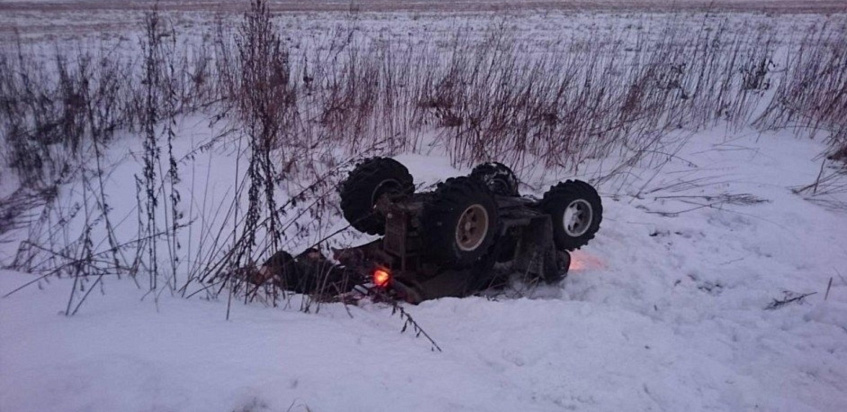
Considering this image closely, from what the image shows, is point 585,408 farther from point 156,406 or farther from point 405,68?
point 405,68

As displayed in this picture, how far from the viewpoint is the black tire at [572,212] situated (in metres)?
3.74

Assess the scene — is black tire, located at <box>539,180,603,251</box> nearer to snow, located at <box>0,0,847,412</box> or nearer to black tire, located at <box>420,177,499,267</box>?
snow, located at <box>0,0,847,412</box>

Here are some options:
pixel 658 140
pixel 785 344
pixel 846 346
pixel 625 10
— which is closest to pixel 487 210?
pixel 785 344

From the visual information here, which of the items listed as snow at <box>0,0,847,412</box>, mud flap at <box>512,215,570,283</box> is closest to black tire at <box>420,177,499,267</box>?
snow at <box>0,0,847,412</box>

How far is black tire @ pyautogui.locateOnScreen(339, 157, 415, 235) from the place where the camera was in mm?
3721

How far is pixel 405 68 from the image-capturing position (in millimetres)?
7324

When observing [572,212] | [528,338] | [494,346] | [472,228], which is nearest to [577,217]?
[572,212]

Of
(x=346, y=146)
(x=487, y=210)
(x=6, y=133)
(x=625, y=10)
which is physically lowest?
(x=6, y=133)

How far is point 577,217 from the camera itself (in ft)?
12.7

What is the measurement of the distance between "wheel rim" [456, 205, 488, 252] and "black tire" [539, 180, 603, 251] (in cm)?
62

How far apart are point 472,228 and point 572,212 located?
838mm

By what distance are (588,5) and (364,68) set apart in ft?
76.3

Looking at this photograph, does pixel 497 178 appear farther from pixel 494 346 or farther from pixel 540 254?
pixel 494 346

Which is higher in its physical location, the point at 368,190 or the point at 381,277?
the point at 368,190
